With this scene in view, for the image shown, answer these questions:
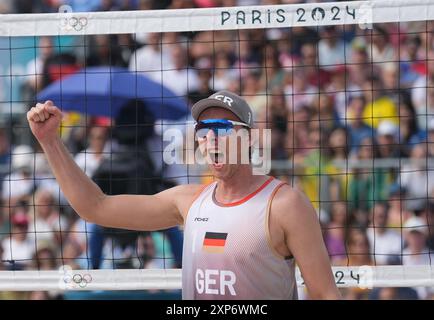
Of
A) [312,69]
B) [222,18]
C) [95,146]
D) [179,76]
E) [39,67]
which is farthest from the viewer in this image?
[39,67]

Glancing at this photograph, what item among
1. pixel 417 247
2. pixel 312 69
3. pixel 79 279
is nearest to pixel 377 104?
pixel 312 69

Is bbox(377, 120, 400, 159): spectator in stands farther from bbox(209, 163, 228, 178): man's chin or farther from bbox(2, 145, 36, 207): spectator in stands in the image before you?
bbox(209, 163, 228, 178): man's chin

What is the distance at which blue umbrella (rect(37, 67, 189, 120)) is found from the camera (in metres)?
9.11

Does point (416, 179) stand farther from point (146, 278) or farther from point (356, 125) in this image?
point (146, 278)

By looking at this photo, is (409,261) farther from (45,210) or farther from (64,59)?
(64,59)

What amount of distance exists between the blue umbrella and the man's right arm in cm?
425

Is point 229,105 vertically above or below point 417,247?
above

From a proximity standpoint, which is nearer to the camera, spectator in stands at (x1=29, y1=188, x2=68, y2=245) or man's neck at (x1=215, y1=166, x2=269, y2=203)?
man's neck at (x1=215, y1=166, x2=269, y2=203)

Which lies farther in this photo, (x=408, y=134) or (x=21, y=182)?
(x=21, y=182)

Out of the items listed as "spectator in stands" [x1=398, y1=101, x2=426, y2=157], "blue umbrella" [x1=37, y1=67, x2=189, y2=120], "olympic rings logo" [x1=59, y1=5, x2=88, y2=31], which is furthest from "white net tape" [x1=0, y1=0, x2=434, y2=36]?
"spectator in stands" [x1=398, y1=101, x2=426, y2=157]

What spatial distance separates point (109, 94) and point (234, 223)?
4991 millimetres

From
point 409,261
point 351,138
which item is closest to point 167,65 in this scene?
point 351,138

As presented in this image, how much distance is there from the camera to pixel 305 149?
9.05 m
